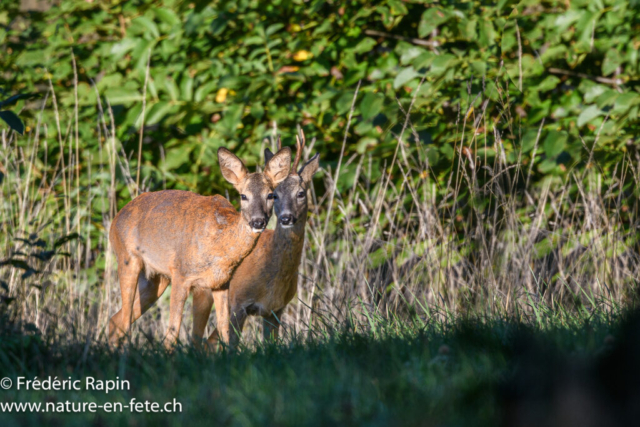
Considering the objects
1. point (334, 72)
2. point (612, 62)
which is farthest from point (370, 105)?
point (612, 62)

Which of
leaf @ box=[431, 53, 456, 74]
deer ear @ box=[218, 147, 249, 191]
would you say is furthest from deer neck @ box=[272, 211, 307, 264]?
leaf @ box=[431, 53, 456, 74]

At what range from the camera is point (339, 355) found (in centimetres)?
277

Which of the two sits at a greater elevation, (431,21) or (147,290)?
(431,21)

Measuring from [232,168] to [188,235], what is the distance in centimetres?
50

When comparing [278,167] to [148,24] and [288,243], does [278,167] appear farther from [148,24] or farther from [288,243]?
[148,24]

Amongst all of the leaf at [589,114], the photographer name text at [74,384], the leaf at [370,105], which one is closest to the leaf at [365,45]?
the leaf at [370,105]

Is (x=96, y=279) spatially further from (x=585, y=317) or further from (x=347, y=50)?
(x=585, y=317)

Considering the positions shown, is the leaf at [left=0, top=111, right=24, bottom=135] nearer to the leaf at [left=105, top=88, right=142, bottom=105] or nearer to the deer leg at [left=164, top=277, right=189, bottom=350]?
the deer leg at [left=164, top=277, right=189, bottom=350]

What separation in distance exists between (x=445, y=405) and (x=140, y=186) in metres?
4.41

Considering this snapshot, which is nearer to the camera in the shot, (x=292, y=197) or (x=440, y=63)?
(x=292, y=197)

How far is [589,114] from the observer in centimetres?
498

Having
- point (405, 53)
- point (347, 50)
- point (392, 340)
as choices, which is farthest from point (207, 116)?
point (392, 340)

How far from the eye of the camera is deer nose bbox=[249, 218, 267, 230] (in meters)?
3.81

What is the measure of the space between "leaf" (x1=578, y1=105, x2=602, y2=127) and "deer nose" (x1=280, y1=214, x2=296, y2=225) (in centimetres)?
226
